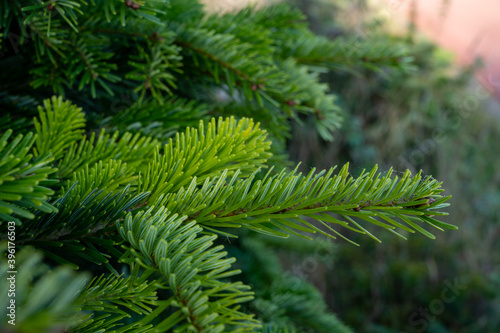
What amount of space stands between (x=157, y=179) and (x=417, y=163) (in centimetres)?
201

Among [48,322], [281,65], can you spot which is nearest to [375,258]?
[281,65]

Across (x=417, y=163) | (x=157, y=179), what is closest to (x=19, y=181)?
(x=157, y=179)

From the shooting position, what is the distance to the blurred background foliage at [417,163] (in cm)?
178

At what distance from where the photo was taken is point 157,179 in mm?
228

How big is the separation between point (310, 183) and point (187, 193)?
0.07 m

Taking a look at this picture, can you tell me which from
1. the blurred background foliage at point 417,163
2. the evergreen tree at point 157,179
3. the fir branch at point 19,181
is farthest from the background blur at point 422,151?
the fir branch at point 19,181

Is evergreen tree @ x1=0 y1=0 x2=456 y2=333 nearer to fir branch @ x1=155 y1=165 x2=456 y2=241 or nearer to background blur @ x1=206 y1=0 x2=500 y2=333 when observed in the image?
fir branch @ x1=155 y1=165 x2=456 y2=241

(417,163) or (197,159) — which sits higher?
(417,163)

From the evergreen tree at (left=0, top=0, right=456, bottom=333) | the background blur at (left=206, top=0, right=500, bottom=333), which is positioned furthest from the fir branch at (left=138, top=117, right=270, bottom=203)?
the background blur at (left=206, top=0, right=500, bottom=333)

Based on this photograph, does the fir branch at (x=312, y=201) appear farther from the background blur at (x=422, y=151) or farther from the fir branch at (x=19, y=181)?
the background blur at (x=422, y=151)

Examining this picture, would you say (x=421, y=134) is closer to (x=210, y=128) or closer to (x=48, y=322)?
(x=210, y=128)

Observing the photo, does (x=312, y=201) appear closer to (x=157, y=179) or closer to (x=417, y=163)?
(x=157, y=179)

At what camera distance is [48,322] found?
0.10m

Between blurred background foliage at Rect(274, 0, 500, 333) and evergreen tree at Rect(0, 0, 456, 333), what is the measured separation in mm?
1491
